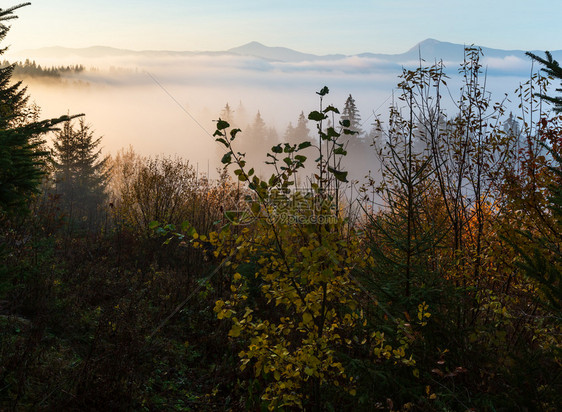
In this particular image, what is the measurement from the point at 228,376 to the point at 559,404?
3203 millimetres

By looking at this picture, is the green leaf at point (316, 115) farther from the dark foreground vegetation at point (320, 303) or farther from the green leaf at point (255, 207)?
the green leaf at point (255, 207)

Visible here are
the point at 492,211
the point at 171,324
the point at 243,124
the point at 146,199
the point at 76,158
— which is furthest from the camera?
the point at 243,124

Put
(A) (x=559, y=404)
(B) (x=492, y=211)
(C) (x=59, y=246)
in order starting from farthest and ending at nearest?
(C) (x=59, y=246)
(B) (x=492, y=211)
(A) (x=559, y=404)

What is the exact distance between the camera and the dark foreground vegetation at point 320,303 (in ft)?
9.58

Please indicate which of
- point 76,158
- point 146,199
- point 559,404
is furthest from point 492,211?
point 76,158

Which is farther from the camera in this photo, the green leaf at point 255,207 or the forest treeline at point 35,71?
the forest treeline at point 35,71

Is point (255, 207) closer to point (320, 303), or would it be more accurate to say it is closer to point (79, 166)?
point (320, 303)

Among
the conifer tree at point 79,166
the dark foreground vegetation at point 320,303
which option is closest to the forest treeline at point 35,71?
the conifer tree at point 79,166

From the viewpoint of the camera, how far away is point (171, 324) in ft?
19.0

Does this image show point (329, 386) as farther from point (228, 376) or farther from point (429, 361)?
point (228, 376)

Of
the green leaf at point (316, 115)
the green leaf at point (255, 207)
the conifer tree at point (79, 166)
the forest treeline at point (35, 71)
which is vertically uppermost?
the forest treeline at point (35, 71)

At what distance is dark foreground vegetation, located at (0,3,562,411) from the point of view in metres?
2.92

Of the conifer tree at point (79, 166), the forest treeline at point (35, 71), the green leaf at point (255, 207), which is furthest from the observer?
the forest treeline at point (35, 71)

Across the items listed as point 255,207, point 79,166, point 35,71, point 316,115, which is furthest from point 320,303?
point 35,71
